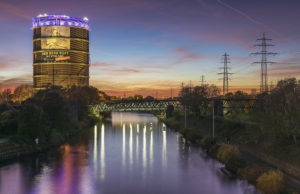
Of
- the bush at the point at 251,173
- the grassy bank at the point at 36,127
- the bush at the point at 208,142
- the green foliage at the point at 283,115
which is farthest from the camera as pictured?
the bush at the point at 208,142

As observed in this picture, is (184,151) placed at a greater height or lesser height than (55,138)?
lesser

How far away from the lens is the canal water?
42.6 m

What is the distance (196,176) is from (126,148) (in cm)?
2989

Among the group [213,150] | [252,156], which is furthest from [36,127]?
[252,156]

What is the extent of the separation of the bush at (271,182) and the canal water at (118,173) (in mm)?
2242

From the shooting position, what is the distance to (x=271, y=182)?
37.0 metres

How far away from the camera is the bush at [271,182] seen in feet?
120

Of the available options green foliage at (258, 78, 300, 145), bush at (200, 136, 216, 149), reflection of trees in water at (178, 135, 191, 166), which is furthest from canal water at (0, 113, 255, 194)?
green foliage at (258, 78, 300, 145)

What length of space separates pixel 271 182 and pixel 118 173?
22.9 meters

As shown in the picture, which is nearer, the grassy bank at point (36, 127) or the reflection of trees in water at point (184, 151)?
the reflection of trees in water at point (184, 151)

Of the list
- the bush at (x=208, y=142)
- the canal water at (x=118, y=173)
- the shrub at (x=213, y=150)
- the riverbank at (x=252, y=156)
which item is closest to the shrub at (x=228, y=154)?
the riverbank at (x=252, y=156)

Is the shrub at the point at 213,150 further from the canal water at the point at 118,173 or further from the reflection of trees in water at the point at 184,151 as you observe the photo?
the reflection of trees in water at the point at 184,151

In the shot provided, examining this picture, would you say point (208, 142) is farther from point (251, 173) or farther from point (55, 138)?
point (55, 138)

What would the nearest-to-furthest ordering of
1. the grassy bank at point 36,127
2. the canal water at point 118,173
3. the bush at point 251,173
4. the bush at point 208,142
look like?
the bush at point 251,173, the canal water at point 118,173, the grassy bank at point 36,127, the bush at point 208,142
